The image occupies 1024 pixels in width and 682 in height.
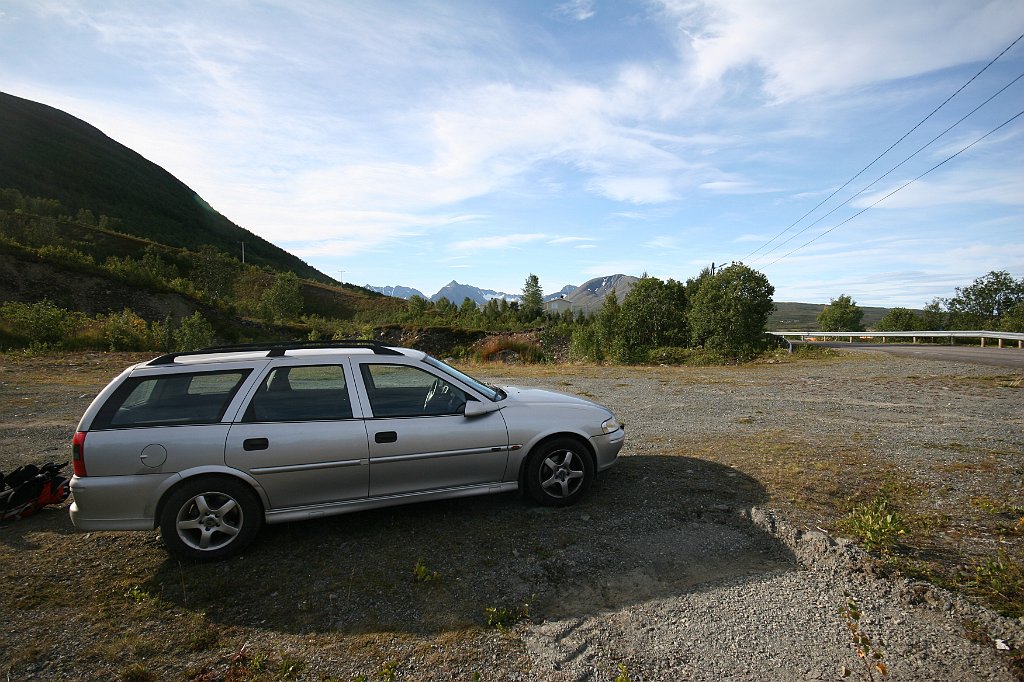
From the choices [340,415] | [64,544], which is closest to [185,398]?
[340,415]

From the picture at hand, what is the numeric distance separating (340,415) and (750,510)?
3.83m

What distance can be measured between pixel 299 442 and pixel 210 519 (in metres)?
0.89

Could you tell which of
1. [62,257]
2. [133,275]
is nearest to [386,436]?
[133,275]

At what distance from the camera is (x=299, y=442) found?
4137 millimetres

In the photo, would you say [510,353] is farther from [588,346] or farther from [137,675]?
[137,675]

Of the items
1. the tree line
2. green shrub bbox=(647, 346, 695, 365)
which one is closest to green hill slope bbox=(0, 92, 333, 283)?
Result: green shrub bbox=(647, 346, 695, 365)

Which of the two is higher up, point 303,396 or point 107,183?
point 107,183

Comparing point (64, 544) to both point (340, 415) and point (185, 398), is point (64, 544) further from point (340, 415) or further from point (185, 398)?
point (340, 415)

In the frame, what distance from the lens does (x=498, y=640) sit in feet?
10.0

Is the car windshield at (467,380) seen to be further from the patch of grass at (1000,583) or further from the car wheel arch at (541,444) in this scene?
the patch of grass at (1000,583)

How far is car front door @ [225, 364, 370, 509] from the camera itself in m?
4.07

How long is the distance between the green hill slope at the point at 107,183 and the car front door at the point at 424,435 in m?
98.6

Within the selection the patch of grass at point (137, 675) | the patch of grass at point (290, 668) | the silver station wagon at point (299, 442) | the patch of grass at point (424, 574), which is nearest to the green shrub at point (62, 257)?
the silver station wagon at point (299, 442)

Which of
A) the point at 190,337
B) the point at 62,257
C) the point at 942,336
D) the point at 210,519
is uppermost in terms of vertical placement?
the point at 62,257
